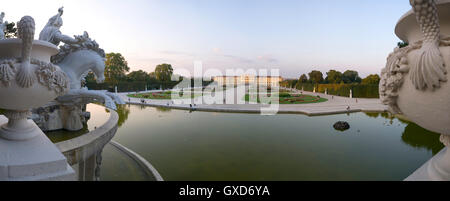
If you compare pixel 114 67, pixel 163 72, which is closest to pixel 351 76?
pixel 163 72

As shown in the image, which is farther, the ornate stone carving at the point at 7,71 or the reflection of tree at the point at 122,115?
the reflection of tree at the point at 122,115

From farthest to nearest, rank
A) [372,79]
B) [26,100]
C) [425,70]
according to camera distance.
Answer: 1. [372,79]
2. [26,100]
3. [425,70]

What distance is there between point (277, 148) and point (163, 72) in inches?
1992

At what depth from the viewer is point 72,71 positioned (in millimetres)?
3773

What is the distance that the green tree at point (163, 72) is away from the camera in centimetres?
5331

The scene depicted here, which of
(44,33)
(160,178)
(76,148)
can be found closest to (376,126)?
(160,178)

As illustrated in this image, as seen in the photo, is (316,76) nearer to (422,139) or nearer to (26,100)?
(422,139)

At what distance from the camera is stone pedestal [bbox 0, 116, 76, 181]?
1637 millimetres

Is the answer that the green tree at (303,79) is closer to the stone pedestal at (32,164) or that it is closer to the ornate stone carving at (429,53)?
the ornate stone carving at (429,53)

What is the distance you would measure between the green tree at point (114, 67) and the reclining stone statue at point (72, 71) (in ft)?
128

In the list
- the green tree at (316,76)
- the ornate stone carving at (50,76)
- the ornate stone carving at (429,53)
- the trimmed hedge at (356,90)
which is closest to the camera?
the ornate stone carving at (429,53)

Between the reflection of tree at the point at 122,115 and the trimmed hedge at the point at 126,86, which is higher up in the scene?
the trimmed hedge at the point at 126,86

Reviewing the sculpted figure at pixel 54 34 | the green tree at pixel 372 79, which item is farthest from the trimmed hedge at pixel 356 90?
the sculpted figure at pixel 54 34
